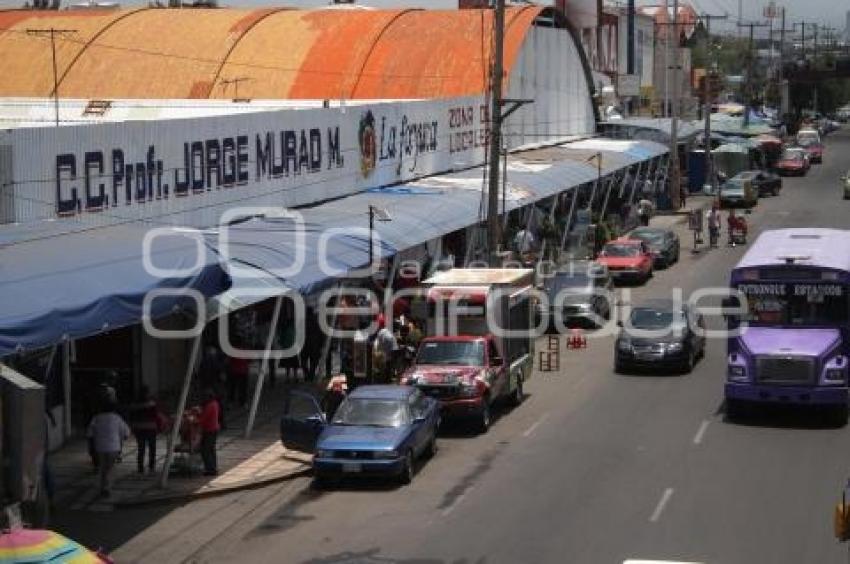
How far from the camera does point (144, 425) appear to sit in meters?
22.9

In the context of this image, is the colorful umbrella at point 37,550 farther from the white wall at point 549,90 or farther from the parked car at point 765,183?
the parked car at point 765,183

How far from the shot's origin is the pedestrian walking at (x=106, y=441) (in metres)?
21.3

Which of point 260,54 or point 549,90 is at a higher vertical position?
point 260,54

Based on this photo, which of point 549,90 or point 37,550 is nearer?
point 37,550

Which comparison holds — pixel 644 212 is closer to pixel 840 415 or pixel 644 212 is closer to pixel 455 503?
pixel 840 415

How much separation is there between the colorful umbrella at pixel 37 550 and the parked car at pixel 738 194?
62847 millimetres

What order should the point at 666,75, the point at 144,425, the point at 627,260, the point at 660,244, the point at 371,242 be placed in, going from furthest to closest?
the point at 666,75, the point at 660,244, the point at 627,260, the point at 371,242, the point at 144,425

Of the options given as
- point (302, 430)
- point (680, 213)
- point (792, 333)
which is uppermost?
point (792, 333)

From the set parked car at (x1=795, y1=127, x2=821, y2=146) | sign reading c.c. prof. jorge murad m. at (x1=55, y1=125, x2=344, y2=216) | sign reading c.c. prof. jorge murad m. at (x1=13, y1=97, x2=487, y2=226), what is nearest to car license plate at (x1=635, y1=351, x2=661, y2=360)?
sign reading c.c. prof. jorge murad m. at (x1=13, y1=97, x2=487, y2=226)

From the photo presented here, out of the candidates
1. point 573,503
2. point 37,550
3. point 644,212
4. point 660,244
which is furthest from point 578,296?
point 37,550

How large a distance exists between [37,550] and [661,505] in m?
11.5

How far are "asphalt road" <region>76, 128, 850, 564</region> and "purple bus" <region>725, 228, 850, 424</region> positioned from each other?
2.57 feet

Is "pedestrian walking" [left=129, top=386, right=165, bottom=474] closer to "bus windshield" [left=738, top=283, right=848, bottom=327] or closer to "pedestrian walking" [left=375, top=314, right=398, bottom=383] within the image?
"pedestrian walking" [left=375, top=314, right=398, bottom=383]

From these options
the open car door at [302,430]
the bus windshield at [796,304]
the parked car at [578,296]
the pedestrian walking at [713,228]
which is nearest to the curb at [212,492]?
the open car door at [302,430]
